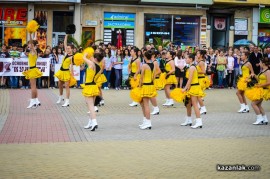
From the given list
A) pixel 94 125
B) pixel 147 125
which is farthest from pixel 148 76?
pixel 94 125

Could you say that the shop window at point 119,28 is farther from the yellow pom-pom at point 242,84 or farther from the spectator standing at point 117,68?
the yellow pom-pom at point 242,84

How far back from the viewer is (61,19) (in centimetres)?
3528

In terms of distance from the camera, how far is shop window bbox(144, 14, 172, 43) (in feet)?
120

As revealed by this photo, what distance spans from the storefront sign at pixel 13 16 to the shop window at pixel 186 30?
32.0ft

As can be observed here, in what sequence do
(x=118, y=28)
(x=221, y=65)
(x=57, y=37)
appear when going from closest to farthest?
(x=221, y=65)
(x=57, y=37)
(x=118, y=28)

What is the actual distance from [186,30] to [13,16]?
11212 millimetres

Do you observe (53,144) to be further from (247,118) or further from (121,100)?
(121,100)

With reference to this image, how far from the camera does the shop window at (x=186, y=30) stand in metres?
37.1

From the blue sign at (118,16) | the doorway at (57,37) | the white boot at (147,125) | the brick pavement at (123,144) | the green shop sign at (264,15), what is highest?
the green shop sign at (264,15)

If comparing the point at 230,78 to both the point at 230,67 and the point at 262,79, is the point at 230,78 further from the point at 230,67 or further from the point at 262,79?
the point at 262,79

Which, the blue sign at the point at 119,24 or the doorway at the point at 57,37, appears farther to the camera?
the blue sign at the point at 119,24

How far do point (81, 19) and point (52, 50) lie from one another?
8804 millimetres

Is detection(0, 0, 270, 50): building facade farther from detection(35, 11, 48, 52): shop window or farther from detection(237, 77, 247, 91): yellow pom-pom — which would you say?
detection(237, 77, 247, 91): yellow pom-pom

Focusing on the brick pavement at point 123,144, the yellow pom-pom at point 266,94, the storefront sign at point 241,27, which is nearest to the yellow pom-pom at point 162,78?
the brick pavement at point 123,144
